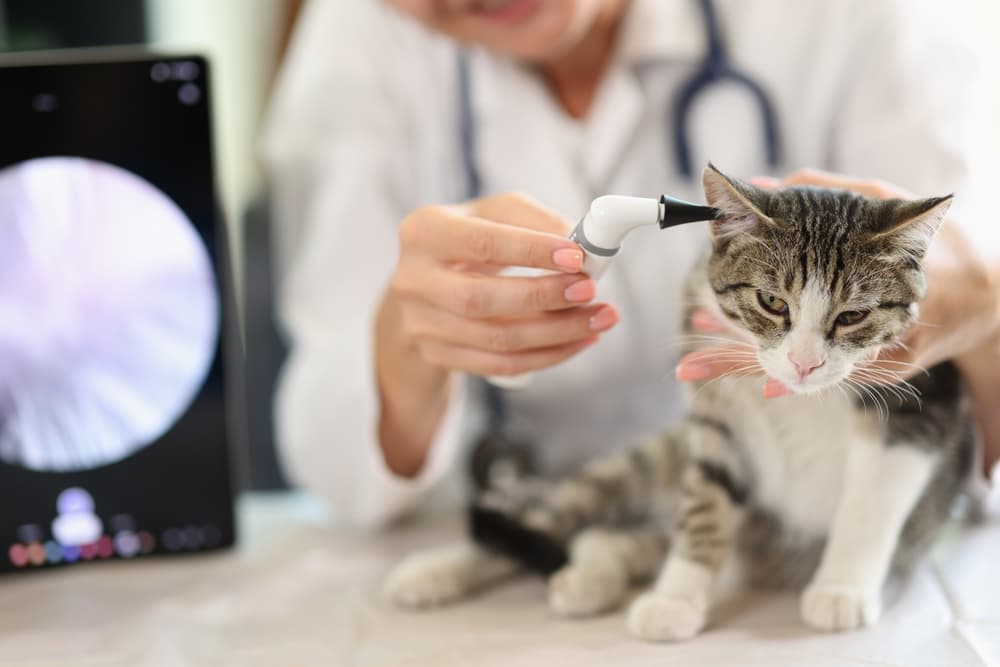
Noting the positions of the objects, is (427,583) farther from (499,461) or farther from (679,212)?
(679,212)

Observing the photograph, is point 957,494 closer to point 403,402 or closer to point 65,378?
point 403,402

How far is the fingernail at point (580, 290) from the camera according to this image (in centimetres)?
69

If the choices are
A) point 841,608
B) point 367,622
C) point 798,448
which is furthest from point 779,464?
point 367,622

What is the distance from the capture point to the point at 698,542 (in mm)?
801

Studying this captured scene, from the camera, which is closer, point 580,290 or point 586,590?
point 580,290

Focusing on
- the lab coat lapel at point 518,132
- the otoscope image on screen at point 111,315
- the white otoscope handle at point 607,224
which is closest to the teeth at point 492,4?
the lab coat lapel at point 518,132

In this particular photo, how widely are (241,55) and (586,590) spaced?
168 cm

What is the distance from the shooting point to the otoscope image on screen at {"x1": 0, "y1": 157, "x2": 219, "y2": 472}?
2.94 ft

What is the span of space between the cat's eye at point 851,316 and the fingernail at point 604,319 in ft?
0.50

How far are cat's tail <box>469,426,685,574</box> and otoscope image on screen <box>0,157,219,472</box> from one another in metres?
0.32

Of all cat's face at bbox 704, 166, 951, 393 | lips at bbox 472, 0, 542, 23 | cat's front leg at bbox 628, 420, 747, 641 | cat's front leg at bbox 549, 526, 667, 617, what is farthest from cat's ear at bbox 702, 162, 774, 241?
lips at bbox 472, 0, 542, 23

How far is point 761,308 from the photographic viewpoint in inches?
27.1

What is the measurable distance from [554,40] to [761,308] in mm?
448

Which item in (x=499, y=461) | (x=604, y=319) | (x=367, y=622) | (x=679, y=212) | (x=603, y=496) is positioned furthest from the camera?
(x=499, y=461)
